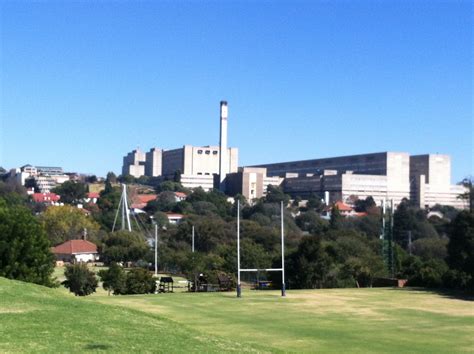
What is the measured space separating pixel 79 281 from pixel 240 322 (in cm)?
1629

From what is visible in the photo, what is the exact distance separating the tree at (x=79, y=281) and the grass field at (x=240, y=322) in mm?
5379

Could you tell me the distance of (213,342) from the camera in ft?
54.4

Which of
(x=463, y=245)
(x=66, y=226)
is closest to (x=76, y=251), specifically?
(x=66, y=226)

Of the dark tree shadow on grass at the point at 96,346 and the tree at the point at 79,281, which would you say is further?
the tree at the point at 79,281

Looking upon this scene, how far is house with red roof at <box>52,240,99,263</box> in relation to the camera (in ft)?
297

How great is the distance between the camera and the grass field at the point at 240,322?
1582 centimetres

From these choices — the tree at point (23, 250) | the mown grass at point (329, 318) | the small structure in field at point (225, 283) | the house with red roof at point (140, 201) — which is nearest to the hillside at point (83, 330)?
the mown grass at point (329, 318)

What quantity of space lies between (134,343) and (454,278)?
33046 mm

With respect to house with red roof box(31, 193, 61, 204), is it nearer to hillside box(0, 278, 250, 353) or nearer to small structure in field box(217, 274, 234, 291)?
small structure in field box(217, 274, 234, 291)

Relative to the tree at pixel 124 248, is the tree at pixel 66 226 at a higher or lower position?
higher

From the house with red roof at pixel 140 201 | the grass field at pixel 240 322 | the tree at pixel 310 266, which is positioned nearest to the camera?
the grass field at pixel 240 322

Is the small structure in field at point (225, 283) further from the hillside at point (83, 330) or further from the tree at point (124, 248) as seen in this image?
the tree at point (124, 248)

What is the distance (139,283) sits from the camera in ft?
138

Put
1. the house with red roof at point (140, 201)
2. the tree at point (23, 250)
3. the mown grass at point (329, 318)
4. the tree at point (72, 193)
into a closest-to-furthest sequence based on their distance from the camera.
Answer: the mown grass at point (329, 318) → the tree at point (23, 250) → the house with red roof at point (140, 201) → the tree at point (72, 193)
